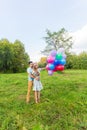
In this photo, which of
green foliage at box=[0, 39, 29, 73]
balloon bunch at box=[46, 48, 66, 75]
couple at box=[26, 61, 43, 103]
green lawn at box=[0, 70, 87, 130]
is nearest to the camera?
green lawn at box=[0, 70, 87, 130]

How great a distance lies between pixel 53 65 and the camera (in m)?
7.43

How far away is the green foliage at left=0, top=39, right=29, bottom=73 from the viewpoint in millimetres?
24766

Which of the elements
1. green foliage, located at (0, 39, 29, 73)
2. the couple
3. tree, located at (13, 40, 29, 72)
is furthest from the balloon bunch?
tree, located at (13, 40, 29, 72)

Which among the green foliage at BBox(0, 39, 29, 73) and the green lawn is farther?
the green foliage at BBox(0, 39, 29, 73)

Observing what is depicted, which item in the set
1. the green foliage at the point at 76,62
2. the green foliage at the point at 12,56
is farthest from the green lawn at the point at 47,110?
the green foliage at the point at 76,62

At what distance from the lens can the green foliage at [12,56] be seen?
24.8 meters

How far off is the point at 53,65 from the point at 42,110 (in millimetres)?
1291

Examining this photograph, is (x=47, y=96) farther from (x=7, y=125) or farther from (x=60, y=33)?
(x=60, y=33)

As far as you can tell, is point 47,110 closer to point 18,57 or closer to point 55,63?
point 55,63

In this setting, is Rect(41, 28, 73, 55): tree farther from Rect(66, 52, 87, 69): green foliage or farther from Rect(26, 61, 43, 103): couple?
Rect(26, 61, 43, 103): couple

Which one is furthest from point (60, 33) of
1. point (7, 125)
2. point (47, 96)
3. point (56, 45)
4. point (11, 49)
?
point (7, 125)

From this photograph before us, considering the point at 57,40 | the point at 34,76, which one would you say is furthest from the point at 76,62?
the point at 34,76

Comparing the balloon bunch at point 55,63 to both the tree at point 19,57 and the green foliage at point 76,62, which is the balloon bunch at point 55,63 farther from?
the green foliage at point 76,62

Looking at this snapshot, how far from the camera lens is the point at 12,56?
988 inches
